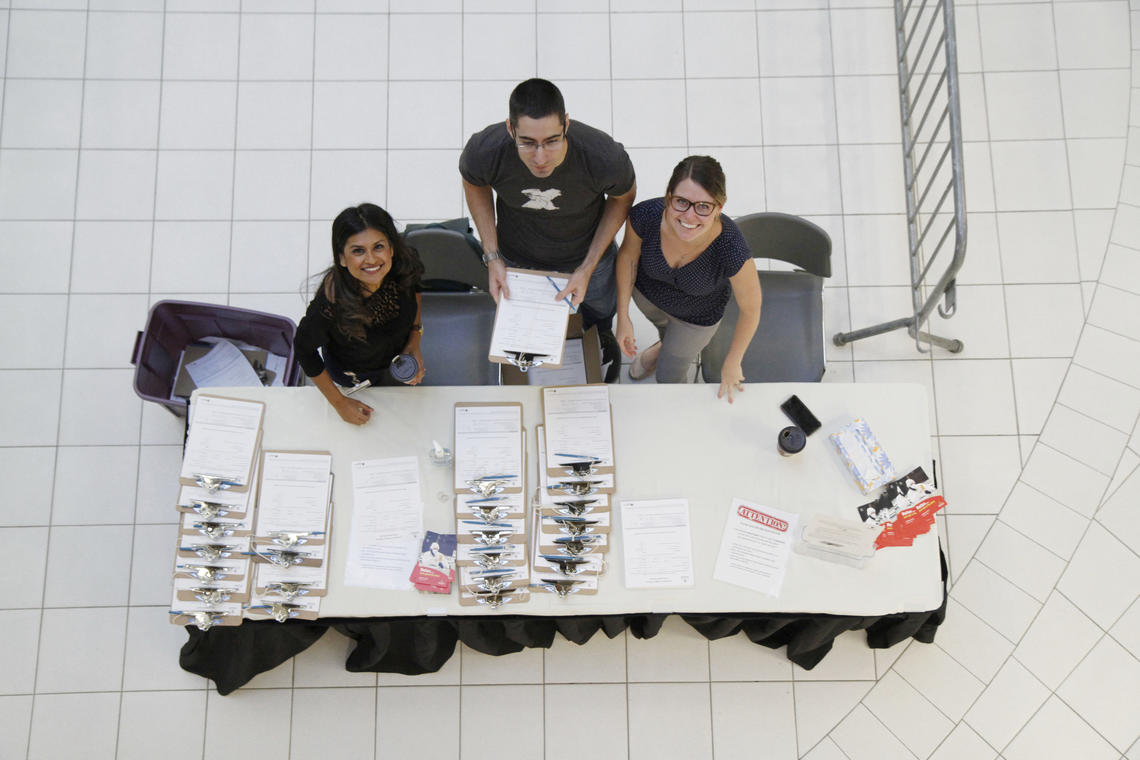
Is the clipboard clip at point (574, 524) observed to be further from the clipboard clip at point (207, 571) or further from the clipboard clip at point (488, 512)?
the clipboard clip at point (207, 571)

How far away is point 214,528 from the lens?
2520mm

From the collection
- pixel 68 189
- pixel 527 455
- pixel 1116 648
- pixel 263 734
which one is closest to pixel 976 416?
pixel 1116 648

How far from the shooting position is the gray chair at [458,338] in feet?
10.1

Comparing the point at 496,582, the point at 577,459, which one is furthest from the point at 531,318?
the point at 496,582

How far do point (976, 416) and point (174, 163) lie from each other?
393cm

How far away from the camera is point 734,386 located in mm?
2701

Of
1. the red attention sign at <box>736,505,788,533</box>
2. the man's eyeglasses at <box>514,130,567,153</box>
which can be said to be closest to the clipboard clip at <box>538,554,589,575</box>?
the red attention sign at <box>736,505,788,533</box>

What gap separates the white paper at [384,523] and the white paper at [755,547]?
101 cm

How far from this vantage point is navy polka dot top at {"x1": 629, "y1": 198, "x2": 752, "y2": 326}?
7.97ft

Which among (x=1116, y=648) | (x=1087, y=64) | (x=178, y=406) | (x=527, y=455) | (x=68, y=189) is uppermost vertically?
(x=1087, y=64)

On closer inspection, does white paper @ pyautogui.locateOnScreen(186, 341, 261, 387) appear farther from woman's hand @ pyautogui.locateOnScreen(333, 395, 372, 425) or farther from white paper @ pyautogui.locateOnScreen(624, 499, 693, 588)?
white paper @ pyautogui.locateOnScreen(624, 499, 693, 588)

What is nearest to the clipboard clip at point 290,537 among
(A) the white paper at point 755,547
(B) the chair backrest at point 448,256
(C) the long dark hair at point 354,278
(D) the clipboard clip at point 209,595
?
(D) the clipboard clip at point 209,595

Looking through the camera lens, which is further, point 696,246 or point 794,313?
point 794,313

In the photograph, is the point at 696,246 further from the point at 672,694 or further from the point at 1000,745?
the point at 1000,745
